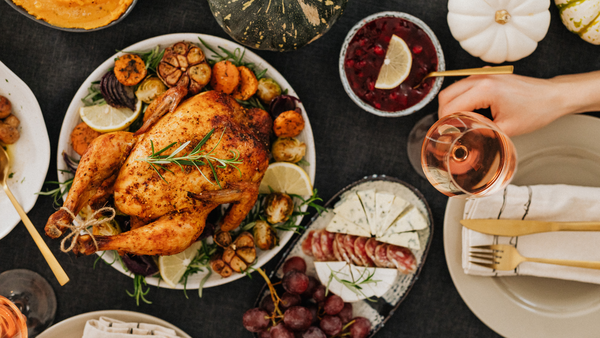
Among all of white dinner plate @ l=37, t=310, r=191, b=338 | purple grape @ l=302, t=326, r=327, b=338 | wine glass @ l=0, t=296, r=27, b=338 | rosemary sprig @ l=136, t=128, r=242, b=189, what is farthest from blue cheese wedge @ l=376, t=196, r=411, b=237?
wine glass @ l=0, t=296, r=27, b=338

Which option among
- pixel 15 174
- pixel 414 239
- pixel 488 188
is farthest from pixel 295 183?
pixel 15 174

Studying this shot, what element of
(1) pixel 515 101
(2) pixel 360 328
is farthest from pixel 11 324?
(1) pixel 515 101

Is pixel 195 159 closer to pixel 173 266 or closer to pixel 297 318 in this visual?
pixel 173 266

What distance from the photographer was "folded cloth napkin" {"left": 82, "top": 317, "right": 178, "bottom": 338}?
5.42 ft

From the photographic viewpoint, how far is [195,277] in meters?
1.74

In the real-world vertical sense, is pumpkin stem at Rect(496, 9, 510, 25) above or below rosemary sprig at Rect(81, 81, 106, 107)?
above

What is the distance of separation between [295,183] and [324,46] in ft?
2.21

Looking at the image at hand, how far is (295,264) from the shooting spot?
1.74 meters

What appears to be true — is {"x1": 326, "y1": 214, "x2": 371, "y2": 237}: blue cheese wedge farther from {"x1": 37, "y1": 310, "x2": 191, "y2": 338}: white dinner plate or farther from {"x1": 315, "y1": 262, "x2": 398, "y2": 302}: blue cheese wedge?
{"x1": 37, "y1": 310, "x2": 191, "y2": 338}: white dinner plate

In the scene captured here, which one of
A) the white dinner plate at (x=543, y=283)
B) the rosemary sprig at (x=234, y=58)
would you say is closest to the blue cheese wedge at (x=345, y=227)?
the white dinner plate at (x=543, y=283)

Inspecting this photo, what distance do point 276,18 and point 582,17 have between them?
1.33 m

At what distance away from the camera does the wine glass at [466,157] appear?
4.36 ft

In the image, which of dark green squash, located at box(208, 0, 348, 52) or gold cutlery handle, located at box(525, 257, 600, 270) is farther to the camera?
gold cutlery handle, located at box(525, 257, 600, 270)

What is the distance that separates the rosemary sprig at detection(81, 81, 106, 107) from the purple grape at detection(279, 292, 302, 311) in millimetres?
1141
